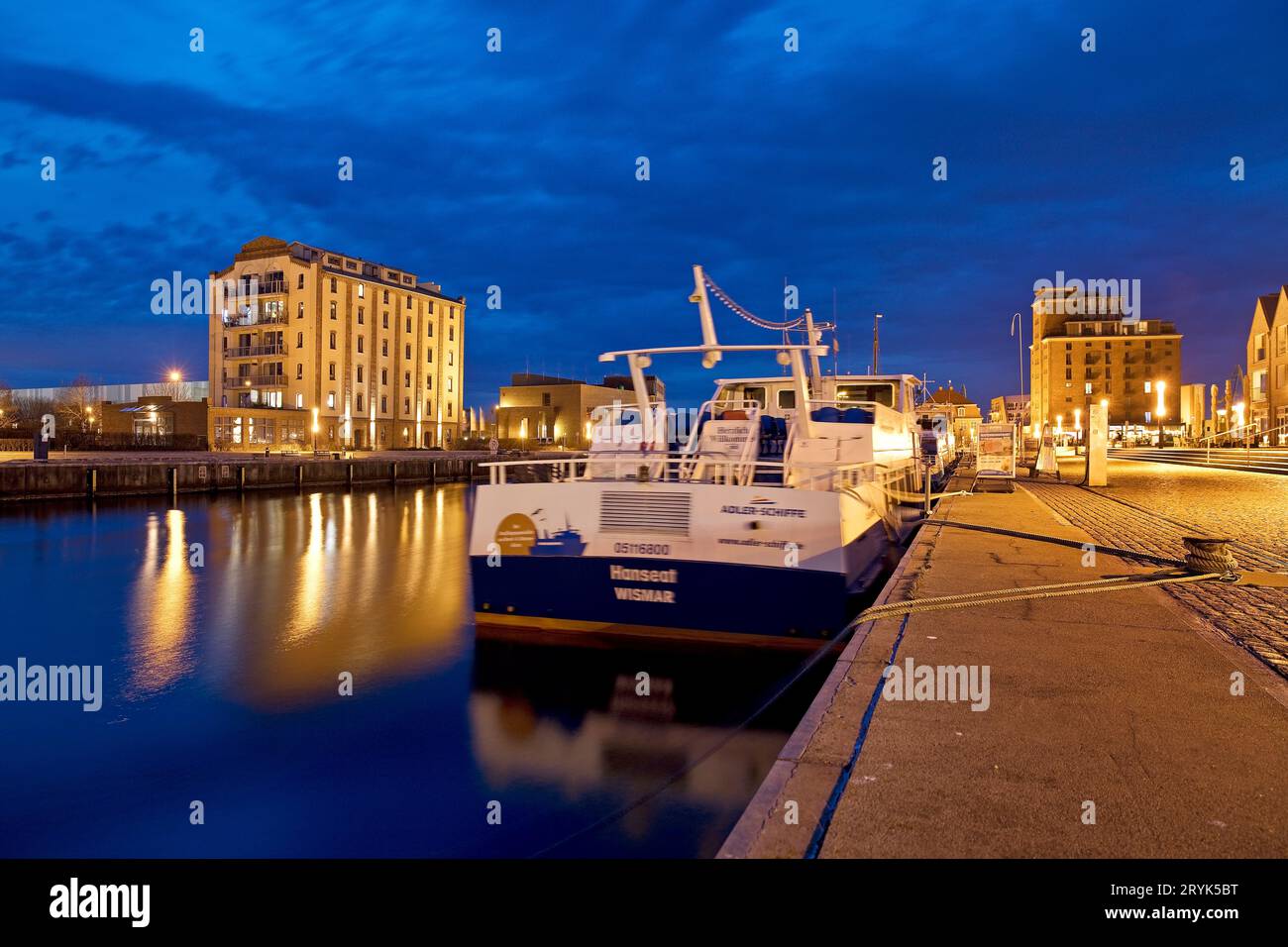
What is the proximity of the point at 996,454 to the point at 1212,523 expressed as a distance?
13.2 m

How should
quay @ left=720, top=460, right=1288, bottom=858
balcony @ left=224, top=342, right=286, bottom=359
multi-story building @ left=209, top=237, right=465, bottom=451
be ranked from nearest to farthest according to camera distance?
quay @ left=720, top=460, right=1288, bottom=858, multi-story building @ left=209, top=237, right=465, bottom=451, balcony @ left=224, top=342, right=286, bottom=359

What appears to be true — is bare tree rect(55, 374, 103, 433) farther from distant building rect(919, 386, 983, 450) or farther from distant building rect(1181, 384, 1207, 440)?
distant building rect(1181, 384, 1207, 440)

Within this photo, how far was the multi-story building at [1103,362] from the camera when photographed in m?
118

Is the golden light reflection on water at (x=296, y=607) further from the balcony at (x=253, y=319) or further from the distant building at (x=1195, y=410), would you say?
the distant building at (x=1195, y=410)

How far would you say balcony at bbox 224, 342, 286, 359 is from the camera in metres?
61.8

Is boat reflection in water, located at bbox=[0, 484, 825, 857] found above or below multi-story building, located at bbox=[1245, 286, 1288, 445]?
below

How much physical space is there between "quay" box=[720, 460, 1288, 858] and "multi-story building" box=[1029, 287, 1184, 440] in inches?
4829

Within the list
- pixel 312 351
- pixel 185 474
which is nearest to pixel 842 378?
pixel 185 474

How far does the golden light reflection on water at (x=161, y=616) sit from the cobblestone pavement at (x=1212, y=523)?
39.4ft

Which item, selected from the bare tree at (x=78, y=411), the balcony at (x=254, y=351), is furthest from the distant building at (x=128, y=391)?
the balcony at (x=254, y=351)

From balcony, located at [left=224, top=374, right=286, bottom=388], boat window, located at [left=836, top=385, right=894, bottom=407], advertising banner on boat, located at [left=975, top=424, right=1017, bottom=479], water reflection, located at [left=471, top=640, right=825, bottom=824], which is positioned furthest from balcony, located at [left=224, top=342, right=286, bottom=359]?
water reflection, located at [left=471, top=640, right=825, bottom=824]

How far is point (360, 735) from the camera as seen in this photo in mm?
8250
